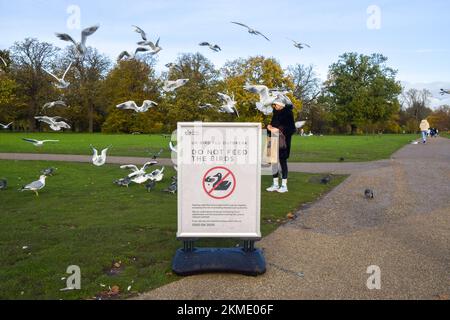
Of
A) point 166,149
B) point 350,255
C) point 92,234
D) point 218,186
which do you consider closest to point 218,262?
point 218,186

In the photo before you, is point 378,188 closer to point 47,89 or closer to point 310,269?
point 310,269

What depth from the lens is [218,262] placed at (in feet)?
17.6

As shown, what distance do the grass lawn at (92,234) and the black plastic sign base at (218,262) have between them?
0.18 m

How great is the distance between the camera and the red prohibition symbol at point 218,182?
5543mm

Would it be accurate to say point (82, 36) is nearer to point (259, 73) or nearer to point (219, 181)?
point (219, 181)

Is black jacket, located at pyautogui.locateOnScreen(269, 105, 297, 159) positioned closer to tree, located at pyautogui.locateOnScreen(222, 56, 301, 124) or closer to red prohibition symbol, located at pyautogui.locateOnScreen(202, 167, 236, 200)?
red prohibition symbol, located at pyautogui.locateOnScreen(202, 167, 236, 200)

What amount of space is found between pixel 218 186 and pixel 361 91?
80608 mm

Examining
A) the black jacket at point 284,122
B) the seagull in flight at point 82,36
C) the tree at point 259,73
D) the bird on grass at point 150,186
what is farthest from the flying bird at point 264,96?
the tree at point 259,73

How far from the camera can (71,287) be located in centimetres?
485

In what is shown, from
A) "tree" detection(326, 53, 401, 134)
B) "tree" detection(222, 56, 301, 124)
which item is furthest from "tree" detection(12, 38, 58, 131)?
"tree" detection(326, 53, 401, 134)

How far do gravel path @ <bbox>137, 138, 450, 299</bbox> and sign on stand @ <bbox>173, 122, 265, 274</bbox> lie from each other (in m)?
0.44

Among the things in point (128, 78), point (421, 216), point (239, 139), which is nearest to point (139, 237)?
point (239, 139)
